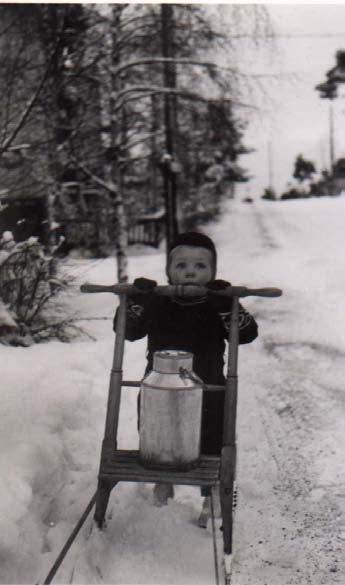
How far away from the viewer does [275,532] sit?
2867 mm

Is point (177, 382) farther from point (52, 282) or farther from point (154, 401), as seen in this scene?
point (52, 282)

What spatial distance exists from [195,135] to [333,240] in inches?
239

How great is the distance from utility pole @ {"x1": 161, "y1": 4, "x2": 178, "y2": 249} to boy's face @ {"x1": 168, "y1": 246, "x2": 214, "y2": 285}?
18.9 feet

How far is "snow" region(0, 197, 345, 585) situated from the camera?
8.11ft

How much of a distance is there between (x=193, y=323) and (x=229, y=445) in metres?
0.59

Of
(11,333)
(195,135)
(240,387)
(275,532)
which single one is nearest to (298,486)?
(275,532)

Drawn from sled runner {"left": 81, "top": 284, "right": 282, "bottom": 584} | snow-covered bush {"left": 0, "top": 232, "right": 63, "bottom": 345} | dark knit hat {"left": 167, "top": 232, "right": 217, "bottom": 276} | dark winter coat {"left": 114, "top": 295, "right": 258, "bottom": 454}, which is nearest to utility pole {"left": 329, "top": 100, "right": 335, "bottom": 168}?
dark knit hat {"left": 167, "top": 232, "right": 217, "bottom": 276}

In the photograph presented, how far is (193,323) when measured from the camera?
9.41 ft

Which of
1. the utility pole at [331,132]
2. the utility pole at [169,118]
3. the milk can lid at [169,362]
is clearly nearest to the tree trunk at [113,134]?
the utility pole at [169,118]

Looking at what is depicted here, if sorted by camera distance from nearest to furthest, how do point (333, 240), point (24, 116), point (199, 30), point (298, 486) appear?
point (298, 486) → point (333, 240) → point (24, 116) → point (199, 30)

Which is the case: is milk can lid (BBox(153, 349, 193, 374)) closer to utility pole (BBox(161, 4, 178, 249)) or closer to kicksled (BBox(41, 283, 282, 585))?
kicksled (BBox(41, 283, 282, 585))

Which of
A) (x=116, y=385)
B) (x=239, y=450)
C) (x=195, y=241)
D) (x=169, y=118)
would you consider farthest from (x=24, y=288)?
(x=169, y=118)

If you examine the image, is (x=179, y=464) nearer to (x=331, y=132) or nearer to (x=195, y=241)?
(x=195, y=241)

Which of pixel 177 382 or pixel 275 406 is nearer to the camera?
pixel 177 382
